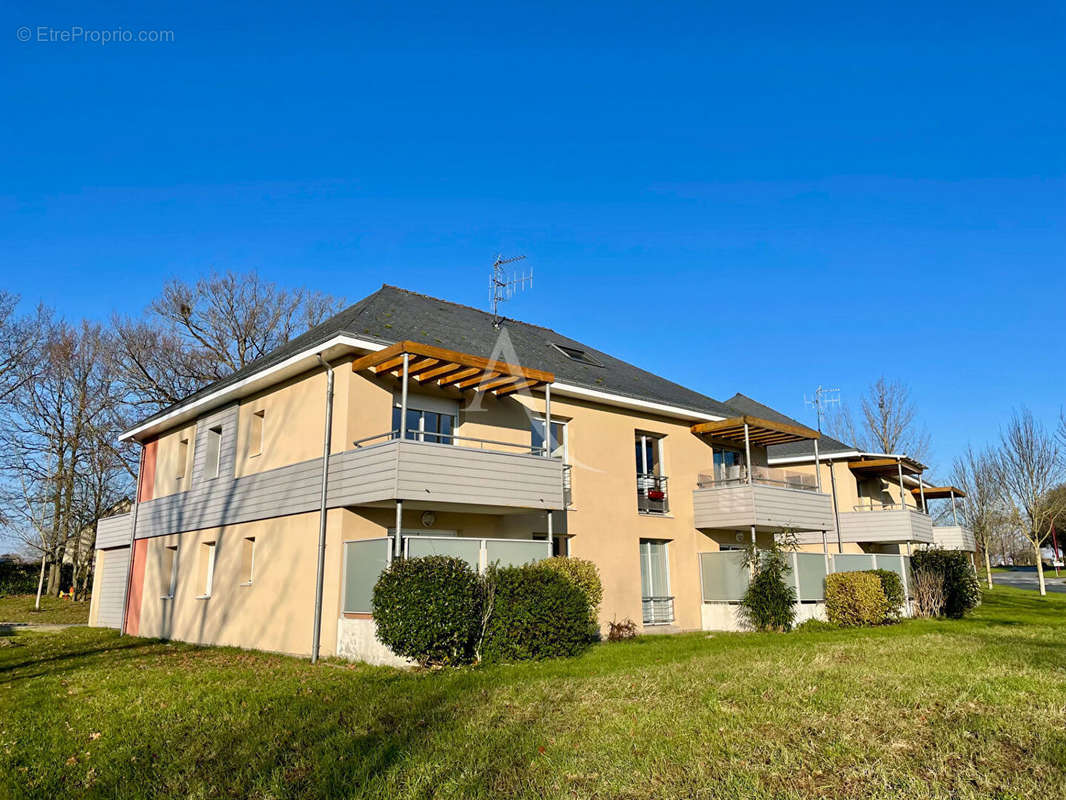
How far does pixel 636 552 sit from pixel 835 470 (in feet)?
41.6

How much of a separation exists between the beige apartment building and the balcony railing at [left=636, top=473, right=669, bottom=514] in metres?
0.04

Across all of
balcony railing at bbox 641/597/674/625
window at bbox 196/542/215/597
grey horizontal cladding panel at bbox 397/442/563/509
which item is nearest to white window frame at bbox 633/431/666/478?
balcony railing at bbox 641/597/674/625

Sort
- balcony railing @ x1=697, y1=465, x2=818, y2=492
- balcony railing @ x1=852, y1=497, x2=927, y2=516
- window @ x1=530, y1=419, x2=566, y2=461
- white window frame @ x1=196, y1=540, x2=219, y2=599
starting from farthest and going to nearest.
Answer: balcony railing @ x1=852, y1=497, x2=927, y2=516, balcony railing @ x1=697, y1=465, x2=818, y2=492, white window frame @ x1=196, y1=540, x2=219, y2=599, window @ x1=530, y1=419, x2=566, y2=461

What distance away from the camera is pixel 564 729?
6391 millimetres

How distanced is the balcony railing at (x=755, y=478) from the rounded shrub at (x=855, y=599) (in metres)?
2.63

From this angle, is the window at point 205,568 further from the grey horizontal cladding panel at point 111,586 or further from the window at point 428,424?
the window at point 428,424

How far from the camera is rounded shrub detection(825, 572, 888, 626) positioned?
17.3 meters

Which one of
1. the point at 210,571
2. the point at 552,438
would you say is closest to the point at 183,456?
the point at 210,571

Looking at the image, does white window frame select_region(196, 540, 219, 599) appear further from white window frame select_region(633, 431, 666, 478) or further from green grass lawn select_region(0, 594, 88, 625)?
white window frame select_region(633, 431, 666, 478)

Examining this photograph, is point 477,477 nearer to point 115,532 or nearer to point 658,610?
point 658,610

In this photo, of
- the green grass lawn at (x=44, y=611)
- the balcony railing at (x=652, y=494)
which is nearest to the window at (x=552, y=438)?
the balcony railing at (x=652, y=494)

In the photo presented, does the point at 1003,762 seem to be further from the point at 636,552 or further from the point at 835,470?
the point at 835,470

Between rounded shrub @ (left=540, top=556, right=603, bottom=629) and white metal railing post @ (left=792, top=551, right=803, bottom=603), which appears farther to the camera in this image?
white metal railing post @ (left=792, top=551, right=803, bottom=603)

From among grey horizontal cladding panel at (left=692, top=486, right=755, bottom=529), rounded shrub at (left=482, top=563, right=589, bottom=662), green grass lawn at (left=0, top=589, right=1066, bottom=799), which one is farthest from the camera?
grey horizontal cladding panel at (left=692, top=486, right=755, bottom=529)
